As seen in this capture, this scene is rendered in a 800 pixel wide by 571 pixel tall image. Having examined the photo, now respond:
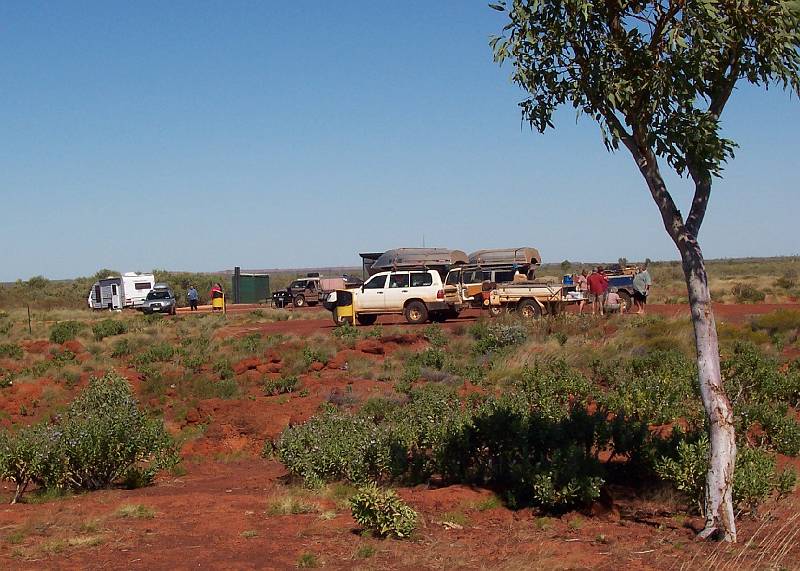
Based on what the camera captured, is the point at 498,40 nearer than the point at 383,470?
Yes

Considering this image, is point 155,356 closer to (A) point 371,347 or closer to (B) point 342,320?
(A) point 371,347

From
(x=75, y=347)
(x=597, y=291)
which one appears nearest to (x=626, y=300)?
(x=597, y=291)

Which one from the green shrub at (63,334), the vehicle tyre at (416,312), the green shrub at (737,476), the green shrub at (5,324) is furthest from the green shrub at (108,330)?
the green shrub at (737,476)

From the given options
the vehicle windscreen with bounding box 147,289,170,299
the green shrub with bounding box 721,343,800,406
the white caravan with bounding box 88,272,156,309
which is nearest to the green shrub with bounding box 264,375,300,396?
the green shrub with bounding box 721,343,800,406

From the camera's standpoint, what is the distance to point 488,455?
9.86m

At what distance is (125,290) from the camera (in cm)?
5353

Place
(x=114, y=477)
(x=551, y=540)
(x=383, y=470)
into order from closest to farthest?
(x=551, y=540), (x=383, y=470), (x=114, y=477)

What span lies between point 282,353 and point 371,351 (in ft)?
7.60

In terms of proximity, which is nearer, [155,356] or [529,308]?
[155,356]

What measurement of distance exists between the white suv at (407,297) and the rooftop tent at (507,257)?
519cm

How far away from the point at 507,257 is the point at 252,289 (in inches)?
1163

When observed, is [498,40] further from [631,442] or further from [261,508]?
[261,508]

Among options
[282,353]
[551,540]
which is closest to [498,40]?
[551,540]

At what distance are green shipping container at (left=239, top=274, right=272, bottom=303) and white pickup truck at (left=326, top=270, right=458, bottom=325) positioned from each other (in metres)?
31.1
